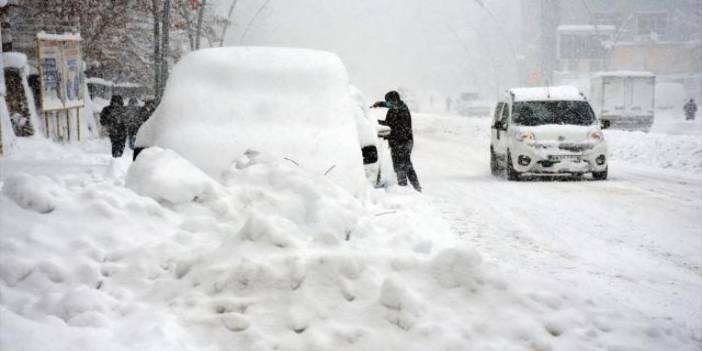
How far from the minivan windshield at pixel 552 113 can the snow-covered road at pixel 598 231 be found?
1.35 metres

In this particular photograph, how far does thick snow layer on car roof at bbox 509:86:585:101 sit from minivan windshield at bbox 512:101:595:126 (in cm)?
8

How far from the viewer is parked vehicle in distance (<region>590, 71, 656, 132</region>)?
39.2 metres

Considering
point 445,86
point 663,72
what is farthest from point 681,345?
point 445,86

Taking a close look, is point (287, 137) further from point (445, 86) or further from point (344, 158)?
point (445, 86)

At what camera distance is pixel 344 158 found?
25.2 ft

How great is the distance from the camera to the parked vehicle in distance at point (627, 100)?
129ft

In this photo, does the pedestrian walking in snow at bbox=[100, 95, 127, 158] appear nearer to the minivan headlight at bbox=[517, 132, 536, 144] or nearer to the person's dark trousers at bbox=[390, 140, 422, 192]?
the person's dark trousers at bbox=[390, 140, 422, 192]

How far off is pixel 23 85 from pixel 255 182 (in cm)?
1858

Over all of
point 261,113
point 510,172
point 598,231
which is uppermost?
point 261,113

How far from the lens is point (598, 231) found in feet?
31.4

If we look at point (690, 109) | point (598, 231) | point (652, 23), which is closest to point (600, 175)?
point (598, 231)

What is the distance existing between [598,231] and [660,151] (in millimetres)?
12479

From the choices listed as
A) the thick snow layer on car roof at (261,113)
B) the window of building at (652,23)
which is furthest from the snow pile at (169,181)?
the window of building at (652,23)

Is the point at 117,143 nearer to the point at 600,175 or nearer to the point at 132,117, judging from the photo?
the point at 132,117
